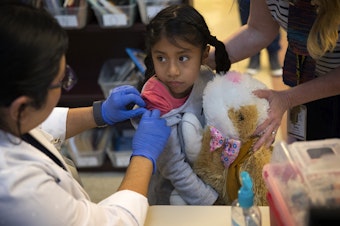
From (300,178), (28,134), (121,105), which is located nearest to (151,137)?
(121,105)

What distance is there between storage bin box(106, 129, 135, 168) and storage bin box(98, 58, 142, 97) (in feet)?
0.93

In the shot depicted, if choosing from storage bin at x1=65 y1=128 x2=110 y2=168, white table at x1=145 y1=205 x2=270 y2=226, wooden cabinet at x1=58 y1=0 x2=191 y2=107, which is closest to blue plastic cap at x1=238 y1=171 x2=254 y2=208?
white table at x1=145 y1=205 x2=270 y2=226

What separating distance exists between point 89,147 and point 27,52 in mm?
1695

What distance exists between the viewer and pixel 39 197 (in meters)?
0.83

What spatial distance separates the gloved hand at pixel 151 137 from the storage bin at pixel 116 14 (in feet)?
3.58

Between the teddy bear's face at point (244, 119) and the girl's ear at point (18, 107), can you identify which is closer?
the girl's ear at point (18, 107)

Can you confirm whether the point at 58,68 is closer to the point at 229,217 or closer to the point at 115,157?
the point at 229,217

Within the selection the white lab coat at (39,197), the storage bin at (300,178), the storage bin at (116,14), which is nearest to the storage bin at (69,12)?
the storage bin at (116,14)

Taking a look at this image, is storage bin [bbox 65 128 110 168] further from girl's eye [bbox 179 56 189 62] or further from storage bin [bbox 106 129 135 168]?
girl's eye [bbox 179 56 189 62]

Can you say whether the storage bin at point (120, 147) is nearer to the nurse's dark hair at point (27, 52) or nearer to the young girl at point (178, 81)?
the young girl at point (178, 81)

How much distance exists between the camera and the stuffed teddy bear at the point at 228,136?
1.17 m

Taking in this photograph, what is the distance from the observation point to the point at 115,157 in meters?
2.45

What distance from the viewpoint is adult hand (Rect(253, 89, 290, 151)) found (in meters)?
1.19

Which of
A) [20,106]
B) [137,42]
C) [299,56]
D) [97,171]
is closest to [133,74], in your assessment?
[137,42]
